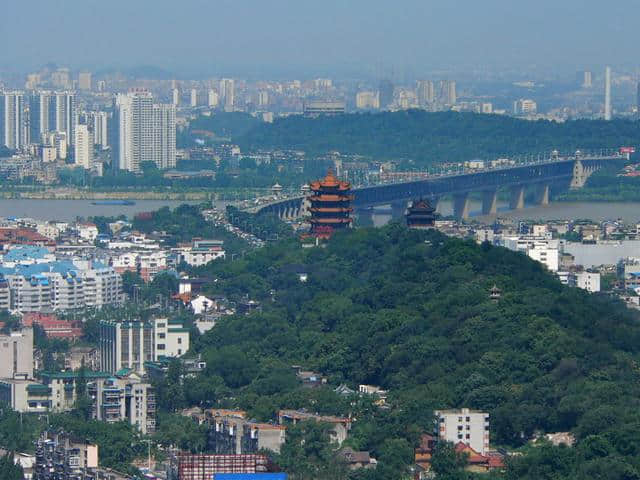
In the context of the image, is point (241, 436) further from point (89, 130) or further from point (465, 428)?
point (89, 130)

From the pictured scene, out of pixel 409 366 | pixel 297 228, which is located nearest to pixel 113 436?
pixel 409 366

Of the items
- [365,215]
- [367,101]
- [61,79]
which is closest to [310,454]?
[365,215]

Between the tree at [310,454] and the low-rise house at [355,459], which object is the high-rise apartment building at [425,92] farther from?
the low-rise house at [355,459]

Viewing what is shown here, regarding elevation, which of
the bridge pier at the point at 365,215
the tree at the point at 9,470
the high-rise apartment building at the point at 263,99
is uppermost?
the tree at the point at 9,470

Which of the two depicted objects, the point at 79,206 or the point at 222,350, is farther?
the point at 79,206

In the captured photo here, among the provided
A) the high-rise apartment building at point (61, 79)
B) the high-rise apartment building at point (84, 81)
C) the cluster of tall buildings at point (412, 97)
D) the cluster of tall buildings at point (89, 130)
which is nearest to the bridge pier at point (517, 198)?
the cluster of tall buildings at point (89, 130)

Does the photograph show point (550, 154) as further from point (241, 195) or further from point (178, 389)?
point (178, 389)

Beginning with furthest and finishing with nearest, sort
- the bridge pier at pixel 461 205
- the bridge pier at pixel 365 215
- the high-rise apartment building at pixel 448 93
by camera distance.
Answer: the high-rise apartment building at pixel 448 93 → the bridge pier at pixel 461 205 → the bridge pier at pixel 365 215
